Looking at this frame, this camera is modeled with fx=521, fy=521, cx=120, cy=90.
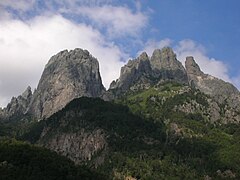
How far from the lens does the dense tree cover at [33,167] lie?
173875 mm

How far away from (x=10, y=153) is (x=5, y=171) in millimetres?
20705

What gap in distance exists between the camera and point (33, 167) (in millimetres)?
183125

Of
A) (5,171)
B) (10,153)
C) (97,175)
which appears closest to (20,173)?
(5,171)

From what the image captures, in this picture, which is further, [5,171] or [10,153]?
[10,153]

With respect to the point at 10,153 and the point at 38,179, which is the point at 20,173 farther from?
the point at 10,153

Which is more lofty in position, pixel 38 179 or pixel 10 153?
pixel 10 153

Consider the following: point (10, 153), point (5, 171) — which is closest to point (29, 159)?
point (10, 153)

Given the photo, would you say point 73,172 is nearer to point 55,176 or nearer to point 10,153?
point 55,176

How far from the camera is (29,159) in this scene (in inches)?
7480

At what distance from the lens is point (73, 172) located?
625 feet

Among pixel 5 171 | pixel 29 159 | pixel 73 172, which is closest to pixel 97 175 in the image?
pixel 73 172

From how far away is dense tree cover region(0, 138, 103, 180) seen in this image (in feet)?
570

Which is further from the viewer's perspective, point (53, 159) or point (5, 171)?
point (53, 159)

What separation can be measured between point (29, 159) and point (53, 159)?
34.4ft
